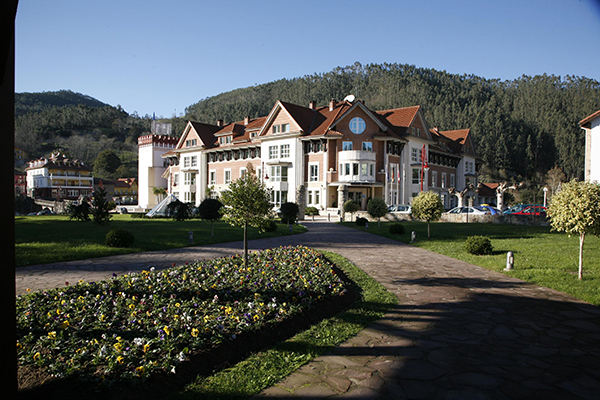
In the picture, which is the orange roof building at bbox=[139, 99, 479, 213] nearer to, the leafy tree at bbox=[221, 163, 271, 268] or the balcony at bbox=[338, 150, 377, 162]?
the balcony at bbox=[338, 150, 377, 162]

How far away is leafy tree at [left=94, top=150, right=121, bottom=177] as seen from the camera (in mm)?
119125

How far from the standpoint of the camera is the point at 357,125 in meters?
47.6

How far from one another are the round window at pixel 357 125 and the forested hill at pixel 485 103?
57594 mm

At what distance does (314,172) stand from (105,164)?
3719 inches

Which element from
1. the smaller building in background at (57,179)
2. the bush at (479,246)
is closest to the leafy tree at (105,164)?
the smaller building in background at (57,179)

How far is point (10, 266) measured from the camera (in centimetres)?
356

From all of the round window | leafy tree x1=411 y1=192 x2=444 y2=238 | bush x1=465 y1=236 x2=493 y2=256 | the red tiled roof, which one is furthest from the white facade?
bush x1=465 y1=236 x2=493 y2=256

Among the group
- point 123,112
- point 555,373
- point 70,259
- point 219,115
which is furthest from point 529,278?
point 123,112

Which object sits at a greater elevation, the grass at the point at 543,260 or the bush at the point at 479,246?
the bush at the point at 479,246

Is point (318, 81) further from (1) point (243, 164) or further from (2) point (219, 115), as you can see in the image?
(1) point (243, 164)

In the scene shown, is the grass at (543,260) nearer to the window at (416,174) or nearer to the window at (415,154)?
the window at (416,174)

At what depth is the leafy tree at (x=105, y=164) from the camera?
391 feet

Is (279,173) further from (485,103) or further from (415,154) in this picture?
(485,103)

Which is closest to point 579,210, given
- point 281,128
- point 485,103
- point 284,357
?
point 284,357
